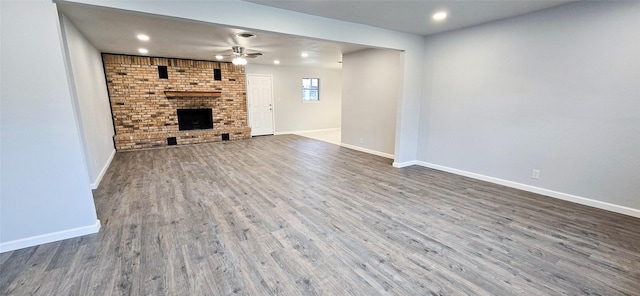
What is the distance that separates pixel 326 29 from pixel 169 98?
5.62 m

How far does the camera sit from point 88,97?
4.27 metres

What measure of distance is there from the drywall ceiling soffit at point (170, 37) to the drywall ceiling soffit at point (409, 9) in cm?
47

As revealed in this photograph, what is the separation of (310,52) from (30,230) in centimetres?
541

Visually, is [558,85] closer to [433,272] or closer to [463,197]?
[463,197]

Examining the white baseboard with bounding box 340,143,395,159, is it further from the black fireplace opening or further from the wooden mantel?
the black fireplace opening

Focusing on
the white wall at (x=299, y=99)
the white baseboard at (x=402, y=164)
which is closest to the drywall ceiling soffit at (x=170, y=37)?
the white baseboard at (x=402, y=164)

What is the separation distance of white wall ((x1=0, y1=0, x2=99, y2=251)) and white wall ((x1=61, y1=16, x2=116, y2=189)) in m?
1.47

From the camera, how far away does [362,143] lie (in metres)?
→ 6.48

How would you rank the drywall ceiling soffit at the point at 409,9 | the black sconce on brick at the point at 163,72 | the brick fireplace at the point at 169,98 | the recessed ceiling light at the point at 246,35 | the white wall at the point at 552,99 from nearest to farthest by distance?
1. the white wall at the point at 552,99
2. the drywall ceiling soffit at the point at 409,9
3. the recessed ceiling light at the point at 246,35
4. the brick fireplace at the point at 169,98
5. the black sconce on brick at the point at 163,72

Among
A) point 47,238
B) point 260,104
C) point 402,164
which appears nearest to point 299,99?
point 260,104

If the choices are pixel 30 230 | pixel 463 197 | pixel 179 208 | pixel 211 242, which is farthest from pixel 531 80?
pixel 30 230

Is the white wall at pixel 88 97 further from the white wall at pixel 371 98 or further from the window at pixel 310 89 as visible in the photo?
the window at pixel 310 89

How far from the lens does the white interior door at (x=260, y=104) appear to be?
28.3 ft

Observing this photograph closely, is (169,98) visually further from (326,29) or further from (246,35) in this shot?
(326,29)
